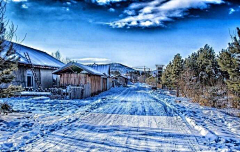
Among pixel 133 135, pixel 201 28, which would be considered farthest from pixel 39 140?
pixel 201 28

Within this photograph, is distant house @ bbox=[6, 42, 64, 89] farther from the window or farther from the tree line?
the tree line

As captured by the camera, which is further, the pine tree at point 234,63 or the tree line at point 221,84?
the tree line at point 221,84

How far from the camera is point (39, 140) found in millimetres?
5621

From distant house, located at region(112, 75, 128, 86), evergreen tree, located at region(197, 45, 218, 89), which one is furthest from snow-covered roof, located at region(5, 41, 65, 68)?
distant house, located at region(112, 75, 128, 86)

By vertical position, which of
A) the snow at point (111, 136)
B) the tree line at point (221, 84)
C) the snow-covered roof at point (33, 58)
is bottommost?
the snow at point (111, 136)

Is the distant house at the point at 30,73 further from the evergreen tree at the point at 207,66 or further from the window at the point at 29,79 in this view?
the evergreen tree at the point at 207,66

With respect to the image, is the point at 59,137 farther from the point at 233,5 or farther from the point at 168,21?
the point at 168,21

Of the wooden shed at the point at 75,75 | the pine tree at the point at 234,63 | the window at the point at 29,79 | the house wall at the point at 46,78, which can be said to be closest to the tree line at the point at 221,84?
the pine tree at the point at 234,63

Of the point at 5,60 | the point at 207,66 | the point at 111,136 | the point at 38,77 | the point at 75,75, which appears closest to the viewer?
the point at 111,136

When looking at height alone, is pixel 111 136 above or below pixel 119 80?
below

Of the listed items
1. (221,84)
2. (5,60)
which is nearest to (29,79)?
(5,60)

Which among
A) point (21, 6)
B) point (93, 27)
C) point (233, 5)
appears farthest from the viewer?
point (93, 27)

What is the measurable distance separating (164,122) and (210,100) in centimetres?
870

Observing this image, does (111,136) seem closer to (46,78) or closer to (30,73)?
(30,73)
